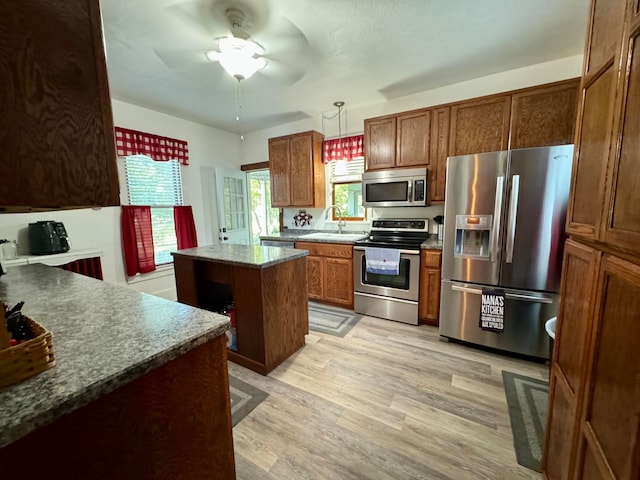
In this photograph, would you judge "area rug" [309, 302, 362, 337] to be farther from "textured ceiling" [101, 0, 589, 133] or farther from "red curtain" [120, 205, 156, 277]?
"textured ceiling" [101, 0, 589, 133]

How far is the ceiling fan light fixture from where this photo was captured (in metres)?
1.82

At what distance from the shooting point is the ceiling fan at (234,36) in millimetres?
1719

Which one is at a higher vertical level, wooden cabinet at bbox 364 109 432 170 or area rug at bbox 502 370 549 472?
wooden cabinet at bbox 364 109 432 170

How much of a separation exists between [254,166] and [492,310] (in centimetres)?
401

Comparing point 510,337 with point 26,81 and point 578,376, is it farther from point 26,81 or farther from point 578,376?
point 26,81

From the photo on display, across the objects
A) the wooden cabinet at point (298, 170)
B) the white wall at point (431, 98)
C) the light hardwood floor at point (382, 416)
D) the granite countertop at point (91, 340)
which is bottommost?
the light hardwood floor at point (382, 416)

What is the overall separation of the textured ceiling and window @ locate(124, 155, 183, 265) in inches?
30.2

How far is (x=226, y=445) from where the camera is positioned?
38.2 inches

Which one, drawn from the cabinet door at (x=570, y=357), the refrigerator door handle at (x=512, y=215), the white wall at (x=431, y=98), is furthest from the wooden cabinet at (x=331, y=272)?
the cabinet door at (x=570, y=357)

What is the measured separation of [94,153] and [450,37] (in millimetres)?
2567

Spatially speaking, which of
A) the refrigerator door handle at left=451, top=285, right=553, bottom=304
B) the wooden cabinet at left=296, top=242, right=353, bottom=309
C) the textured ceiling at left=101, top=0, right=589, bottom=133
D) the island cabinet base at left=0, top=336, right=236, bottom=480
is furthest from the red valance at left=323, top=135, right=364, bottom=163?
the island cabinet base at left=0, top=336, right=236, bottom=480

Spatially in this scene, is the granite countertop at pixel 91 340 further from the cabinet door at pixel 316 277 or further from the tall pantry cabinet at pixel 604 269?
the cabinet door at pixel 316 277

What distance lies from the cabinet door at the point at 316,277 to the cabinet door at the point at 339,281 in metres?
0.06

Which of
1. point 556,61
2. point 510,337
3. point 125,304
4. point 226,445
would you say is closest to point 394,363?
point 510,337
